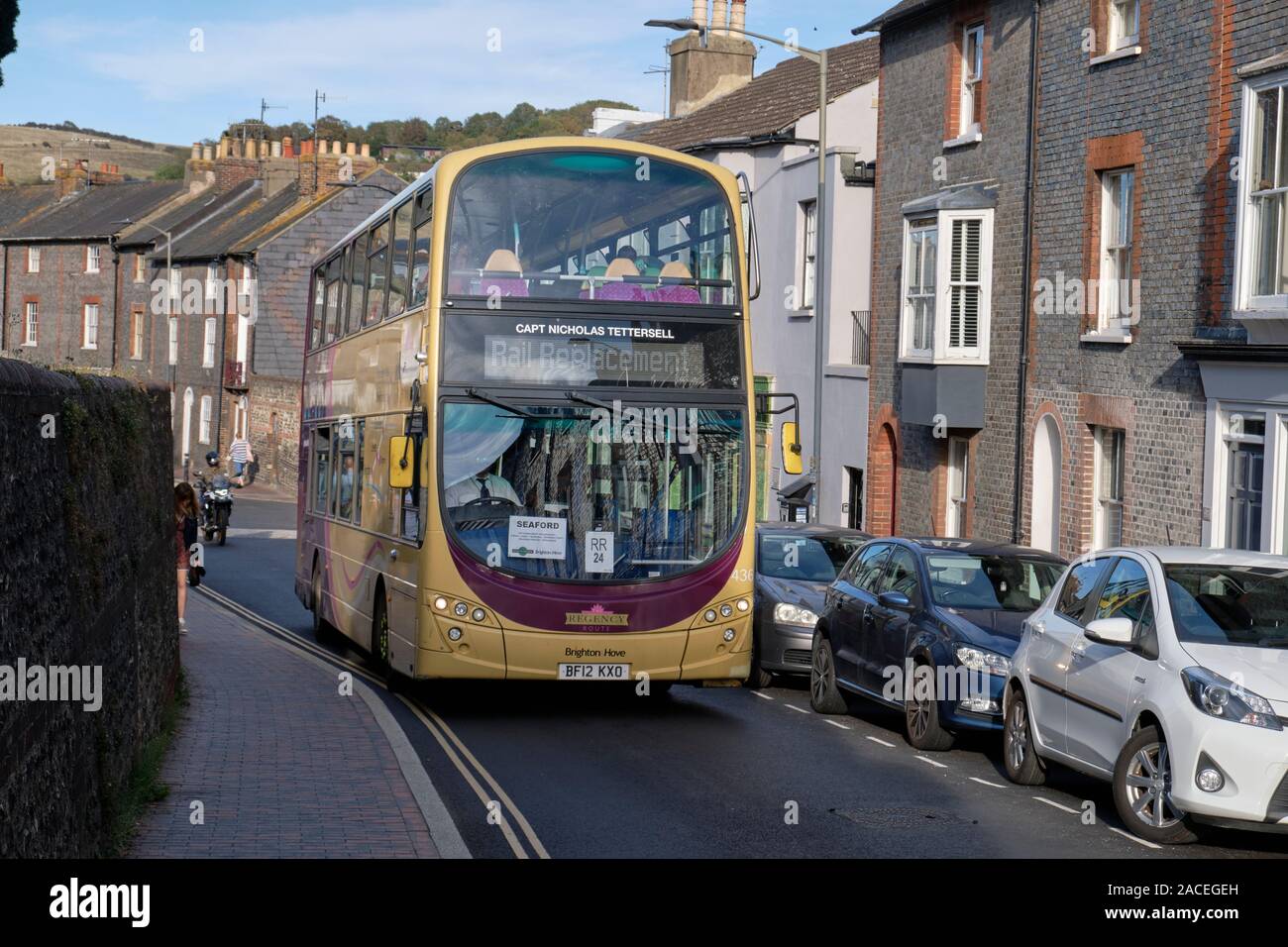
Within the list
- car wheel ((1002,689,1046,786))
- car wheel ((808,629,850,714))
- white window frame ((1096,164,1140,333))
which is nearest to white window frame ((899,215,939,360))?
white window frame ((1096,164,1140,333))

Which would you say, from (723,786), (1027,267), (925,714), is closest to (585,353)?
(925,714)

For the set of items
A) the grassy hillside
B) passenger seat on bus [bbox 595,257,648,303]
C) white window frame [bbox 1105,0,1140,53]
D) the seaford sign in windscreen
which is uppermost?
the grassy hillside

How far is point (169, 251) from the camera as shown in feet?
205

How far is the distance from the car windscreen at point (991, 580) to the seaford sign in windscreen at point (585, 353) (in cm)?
251

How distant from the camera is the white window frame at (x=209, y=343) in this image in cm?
6650

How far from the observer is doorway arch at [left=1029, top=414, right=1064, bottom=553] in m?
24.5

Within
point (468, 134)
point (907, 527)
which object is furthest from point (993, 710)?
point (468, 134)

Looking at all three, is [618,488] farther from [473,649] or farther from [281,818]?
[281,818]

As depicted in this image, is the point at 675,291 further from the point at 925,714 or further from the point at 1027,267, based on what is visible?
the point at 1027,267

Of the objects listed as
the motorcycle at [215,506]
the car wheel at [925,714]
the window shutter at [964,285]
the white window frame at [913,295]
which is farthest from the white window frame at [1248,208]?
the motorcycle at [215,506]

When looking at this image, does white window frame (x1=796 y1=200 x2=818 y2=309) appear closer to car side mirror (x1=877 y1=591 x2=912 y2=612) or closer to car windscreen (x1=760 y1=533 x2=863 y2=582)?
car windscreen (x1=760 y1=533 x2=863 y2=582)

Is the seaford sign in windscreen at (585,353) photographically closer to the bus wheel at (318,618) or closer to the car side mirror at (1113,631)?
the car side mirror at (1113,631)

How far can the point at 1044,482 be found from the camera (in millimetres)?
24719

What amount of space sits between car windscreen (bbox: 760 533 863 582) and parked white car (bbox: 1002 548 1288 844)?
697 cm
